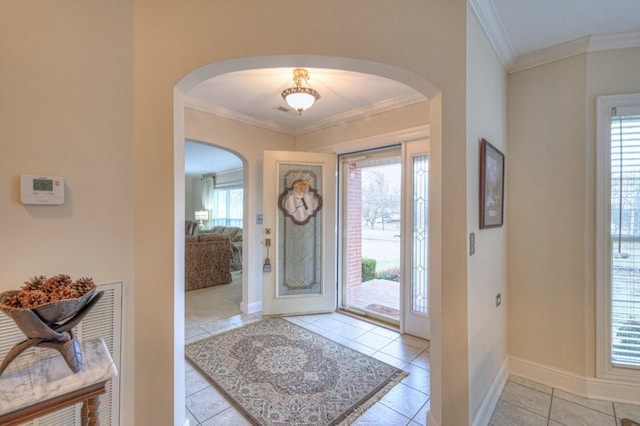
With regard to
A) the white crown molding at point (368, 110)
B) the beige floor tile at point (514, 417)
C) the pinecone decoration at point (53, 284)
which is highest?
the white crown molding at point (368, 110)

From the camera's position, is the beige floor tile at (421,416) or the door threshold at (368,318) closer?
the beige floor tile at (421,416)

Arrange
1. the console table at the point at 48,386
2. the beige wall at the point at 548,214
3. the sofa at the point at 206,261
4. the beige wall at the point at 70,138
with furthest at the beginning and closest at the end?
1. the sofa at the point at 206,261
2. the beige wall at the point at 548,214
3. the beige wall at the point at 70,138
4. the console table at the point at 48,386

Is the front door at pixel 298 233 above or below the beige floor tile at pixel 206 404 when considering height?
above

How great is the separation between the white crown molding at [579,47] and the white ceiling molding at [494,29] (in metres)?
0.13

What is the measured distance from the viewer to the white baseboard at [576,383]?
1.92 metres

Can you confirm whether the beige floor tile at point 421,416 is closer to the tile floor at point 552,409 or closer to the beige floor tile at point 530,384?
the tile floor at point 552,409

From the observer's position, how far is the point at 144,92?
1300 millimetres

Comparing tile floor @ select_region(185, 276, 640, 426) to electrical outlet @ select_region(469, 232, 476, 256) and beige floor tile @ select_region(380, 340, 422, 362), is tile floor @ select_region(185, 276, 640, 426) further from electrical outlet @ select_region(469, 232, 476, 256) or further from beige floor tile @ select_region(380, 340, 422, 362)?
electrical outlet @ select_region(469, 232, 476, 256)

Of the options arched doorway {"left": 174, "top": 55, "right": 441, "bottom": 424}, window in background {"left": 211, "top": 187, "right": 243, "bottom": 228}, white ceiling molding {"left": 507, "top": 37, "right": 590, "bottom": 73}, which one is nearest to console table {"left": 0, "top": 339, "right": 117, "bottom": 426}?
arched doorway {"left": 174, "top": 55, "right": 441, "bottom": 424}

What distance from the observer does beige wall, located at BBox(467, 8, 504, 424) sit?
62.8 inches

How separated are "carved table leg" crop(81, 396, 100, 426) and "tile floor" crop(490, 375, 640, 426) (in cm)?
213

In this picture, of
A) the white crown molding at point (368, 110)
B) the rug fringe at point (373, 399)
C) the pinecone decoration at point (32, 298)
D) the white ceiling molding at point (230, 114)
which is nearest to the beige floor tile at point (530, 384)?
the rug fringe at point (373, 399)

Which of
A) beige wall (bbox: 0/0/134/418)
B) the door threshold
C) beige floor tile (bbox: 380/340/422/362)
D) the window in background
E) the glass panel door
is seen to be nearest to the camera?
beige wall (bbox: 0/0/134/418)

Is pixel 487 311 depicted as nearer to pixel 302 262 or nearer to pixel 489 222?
pixel 489 222
